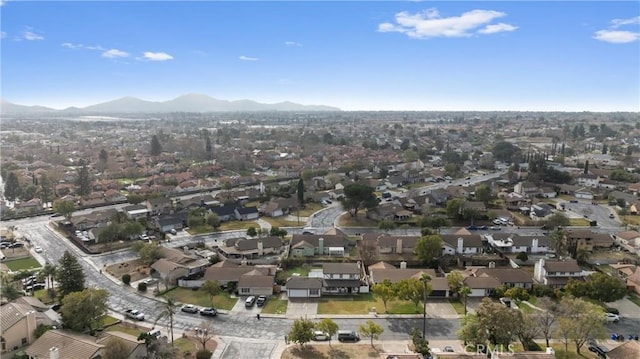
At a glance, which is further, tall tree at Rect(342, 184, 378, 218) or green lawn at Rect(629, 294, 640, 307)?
tall tree at Rect(342, 184, 378, 218)

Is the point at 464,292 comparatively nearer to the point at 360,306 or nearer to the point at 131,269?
the point at 360,306

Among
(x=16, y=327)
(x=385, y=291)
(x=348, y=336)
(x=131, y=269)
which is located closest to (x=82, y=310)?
(x=16, y=327)

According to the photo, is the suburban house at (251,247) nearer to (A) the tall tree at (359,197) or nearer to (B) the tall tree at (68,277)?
(A) the tall tree at (359,197)

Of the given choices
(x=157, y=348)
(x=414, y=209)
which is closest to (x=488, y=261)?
(x=414, y=209)

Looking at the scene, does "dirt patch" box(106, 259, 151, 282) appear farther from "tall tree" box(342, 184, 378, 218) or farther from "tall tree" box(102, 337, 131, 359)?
"tall tree" box(342, 184, 378, 218)

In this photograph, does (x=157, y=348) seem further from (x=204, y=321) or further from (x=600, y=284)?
(x=600, y=284)

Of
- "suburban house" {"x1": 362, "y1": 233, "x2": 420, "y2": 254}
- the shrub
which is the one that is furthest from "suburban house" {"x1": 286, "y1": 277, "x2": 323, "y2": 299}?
"suburban house" {"x1": 362, "y1": 233, "x2": 420, "y2": 254}

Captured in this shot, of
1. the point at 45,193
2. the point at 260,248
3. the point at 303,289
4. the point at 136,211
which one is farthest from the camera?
the point at 45,193
